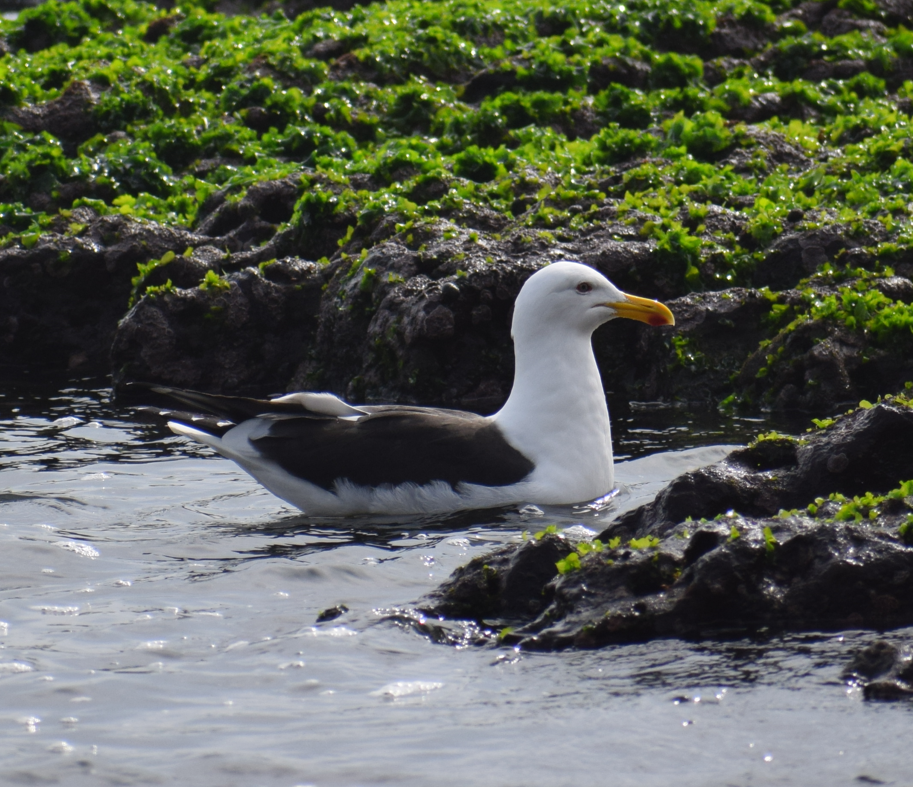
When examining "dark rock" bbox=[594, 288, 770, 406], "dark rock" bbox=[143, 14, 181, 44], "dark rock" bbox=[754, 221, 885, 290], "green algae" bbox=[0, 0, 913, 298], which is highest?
"dark rock" bbox=[143, 14, 181, 44]

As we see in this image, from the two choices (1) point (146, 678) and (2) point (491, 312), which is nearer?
(1) point (146, 678)

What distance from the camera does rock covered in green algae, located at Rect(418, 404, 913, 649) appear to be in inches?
176

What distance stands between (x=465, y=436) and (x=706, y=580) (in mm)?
2734

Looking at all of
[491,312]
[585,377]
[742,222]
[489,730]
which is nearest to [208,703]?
[489,730]

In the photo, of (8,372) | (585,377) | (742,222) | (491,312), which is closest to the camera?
(585,377)

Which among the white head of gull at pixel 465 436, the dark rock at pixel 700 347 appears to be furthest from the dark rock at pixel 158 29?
the white head of gull at pixel 465 436

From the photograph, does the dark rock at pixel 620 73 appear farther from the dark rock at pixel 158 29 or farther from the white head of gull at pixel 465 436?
the white head of gull at pixel 465 436

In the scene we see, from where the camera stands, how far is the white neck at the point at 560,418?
7.02 m

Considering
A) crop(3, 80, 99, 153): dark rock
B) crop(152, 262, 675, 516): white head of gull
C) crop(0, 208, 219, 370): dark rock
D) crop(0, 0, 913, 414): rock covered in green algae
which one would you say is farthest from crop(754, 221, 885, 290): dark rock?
crop(3, 80, 99, 153): dark rock

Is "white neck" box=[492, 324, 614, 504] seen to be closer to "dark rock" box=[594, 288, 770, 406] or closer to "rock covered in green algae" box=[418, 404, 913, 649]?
"rock covered in green algae" box=[418, 404, 913, 649]

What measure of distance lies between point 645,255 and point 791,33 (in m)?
7.16

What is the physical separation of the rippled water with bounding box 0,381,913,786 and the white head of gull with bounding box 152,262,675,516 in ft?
2.01

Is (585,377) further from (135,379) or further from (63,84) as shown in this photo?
(63,84)

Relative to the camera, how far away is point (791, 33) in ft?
51.7
